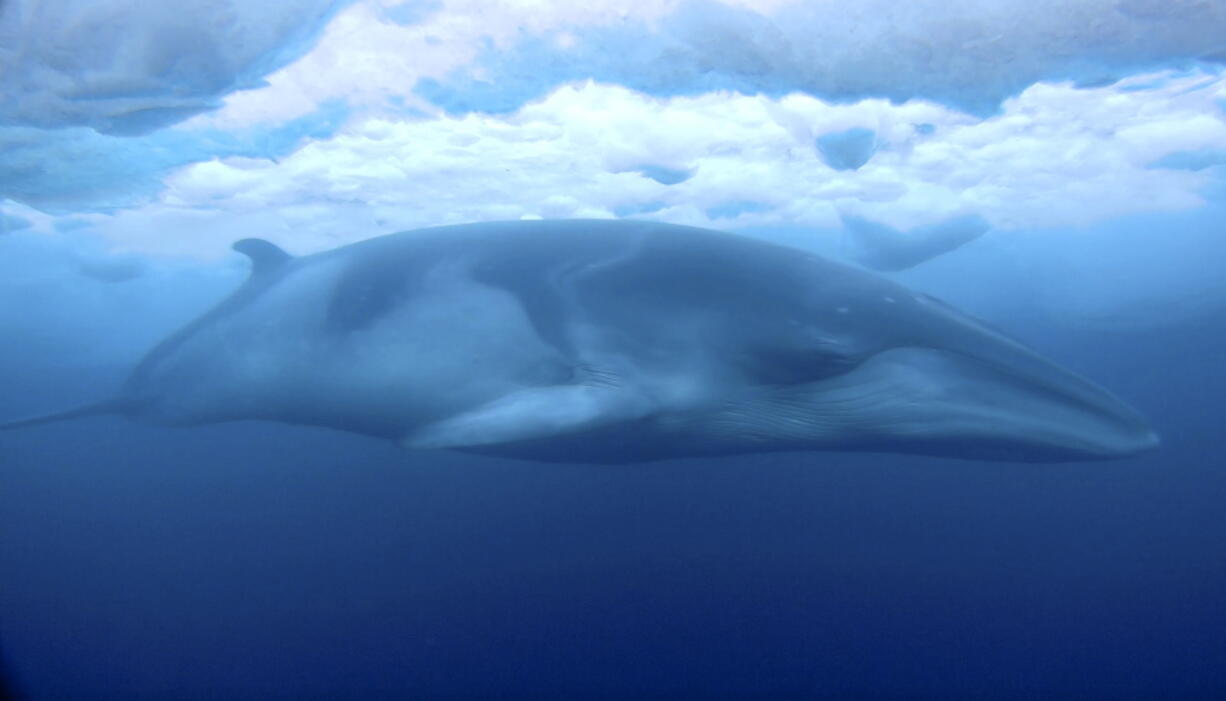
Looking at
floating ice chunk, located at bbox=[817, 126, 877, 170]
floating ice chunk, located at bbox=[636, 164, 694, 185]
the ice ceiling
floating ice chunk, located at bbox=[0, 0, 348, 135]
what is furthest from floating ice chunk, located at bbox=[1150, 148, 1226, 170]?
floating ice chunk, located at bbox=[0, 0, 348, 135]

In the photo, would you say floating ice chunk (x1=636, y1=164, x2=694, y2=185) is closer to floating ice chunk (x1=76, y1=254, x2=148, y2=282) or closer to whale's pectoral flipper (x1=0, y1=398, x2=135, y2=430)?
whale's pectoral flipper (x1=0, y1=398, x2=135, y2=430)

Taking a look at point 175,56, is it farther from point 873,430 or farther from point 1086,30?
point 1086,30

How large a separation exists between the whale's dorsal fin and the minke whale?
1.41m

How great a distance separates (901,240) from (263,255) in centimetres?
1503

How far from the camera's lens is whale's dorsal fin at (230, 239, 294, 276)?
25.4ft

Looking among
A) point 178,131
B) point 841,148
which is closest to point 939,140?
point 841,148

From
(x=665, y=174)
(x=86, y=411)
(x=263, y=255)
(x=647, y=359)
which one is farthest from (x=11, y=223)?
(x=647, y=359)

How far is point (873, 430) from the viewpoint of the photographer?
4.93m

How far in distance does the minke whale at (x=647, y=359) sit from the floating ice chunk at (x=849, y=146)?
704 centimetres

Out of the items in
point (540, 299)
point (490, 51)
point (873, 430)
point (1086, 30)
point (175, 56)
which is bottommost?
point (873, 430)

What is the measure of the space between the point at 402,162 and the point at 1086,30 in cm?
1143

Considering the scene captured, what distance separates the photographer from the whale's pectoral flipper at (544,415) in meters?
4.67

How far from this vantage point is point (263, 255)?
25.6ft

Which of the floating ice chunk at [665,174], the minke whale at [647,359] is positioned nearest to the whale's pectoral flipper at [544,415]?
the minke whale at [647,359]
